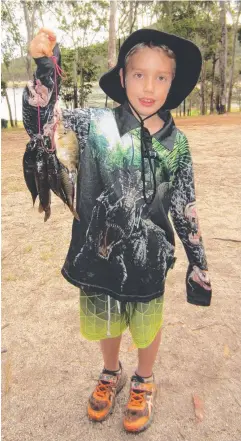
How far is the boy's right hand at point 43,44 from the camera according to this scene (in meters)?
1.43

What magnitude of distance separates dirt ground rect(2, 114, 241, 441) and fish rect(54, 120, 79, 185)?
1399 mm

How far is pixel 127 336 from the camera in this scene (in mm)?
2787

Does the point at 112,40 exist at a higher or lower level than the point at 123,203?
higher

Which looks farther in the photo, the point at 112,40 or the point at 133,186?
the point at 112,40

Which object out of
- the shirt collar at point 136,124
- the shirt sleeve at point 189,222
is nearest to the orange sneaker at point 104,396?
the shirt sleeve at point 189,222

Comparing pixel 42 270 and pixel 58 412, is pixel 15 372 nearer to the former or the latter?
pixel 58 412

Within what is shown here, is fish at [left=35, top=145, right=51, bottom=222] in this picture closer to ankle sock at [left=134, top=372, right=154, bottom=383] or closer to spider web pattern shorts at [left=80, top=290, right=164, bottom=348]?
spider web pattern shorts at [left=80, top=290, right=164, bottom=348]

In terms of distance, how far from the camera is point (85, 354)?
2.57 meters

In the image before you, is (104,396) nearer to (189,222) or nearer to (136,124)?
(189,222)

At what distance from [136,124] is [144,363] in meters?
1.34

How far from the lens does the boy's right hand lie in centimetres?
143

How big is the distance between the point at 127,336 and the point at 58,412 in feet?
2.65

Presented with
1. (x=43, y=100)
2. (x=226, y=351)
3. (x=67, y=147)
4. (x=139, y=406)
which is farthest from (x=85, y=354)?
(x=43, y=100)

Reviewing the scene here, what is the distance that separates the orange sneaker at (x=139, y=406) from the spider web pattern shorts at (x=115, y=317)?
36 cm
